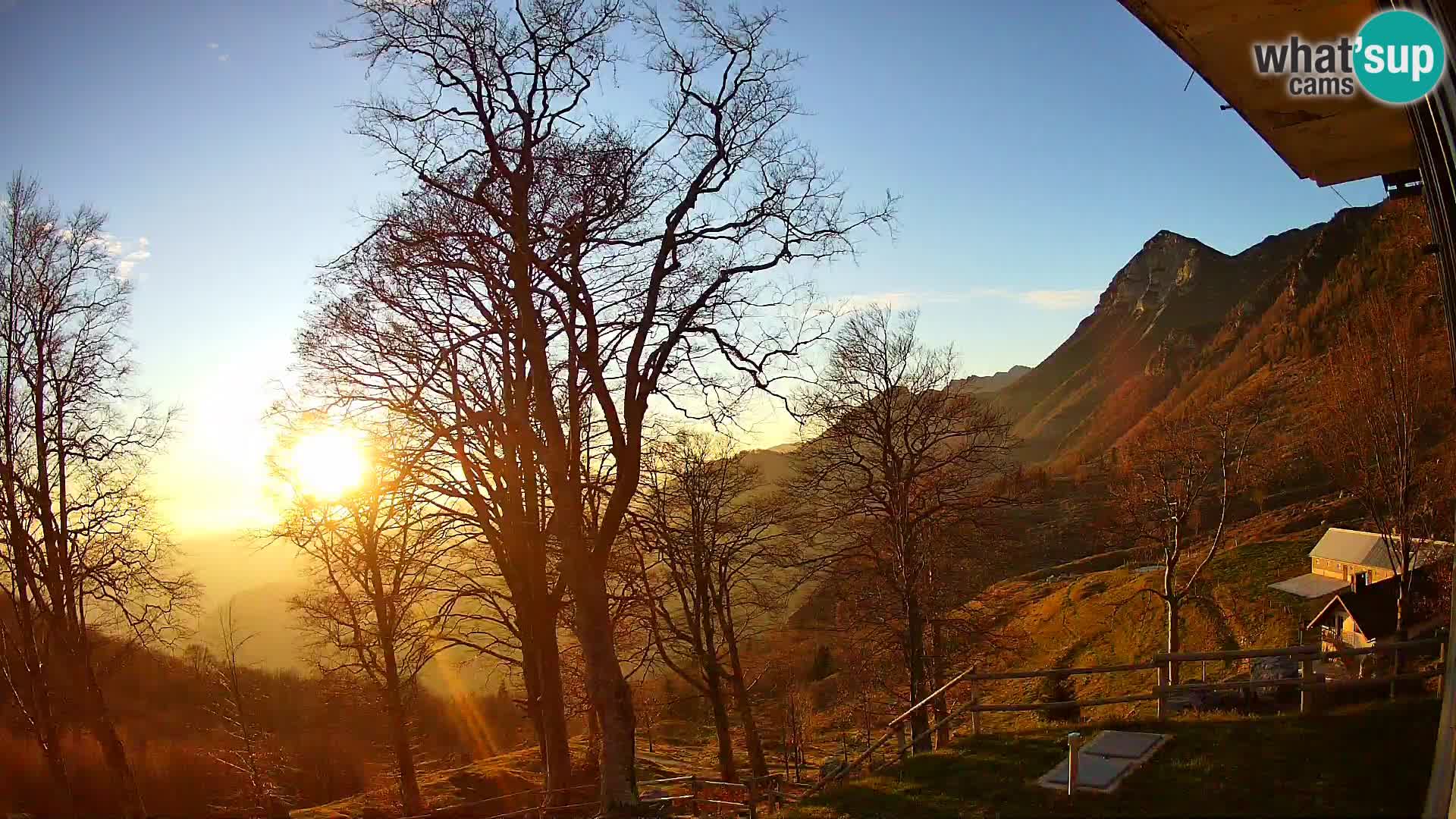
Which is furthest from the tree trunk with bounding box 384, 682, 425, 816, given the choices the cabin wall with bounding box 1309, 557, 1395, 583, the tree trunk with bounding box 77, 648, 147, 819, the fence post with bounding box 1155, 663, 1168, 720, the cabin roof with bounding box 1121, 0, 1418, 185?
the cabin wall with bounding box 1309, 557, 1395, 583

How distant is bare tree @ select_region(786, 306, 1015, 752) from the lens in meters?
19.3

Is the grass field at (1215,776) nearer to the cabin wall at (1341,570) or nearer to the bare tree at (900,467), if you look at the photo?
the bare tree at (900,467)

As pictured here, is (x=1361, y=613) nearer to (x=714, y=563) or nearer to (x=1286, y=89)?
(x=714, y=563)

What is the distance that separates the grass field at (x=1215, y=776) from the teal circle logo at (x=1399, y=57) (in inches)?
220

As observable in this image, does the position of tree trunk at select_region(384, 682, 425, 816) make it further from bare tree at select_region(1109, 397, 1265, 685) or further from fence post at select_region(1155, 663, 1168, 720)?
bare tree at select_region(1109, 397, 1265, 685)

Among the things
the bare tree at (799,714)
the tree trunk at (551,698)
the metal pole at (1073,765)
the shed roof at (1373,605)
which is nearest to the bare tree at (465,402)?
the tree trunk at (551,698)

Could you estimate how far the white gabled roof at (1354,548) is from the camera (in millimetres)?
32562

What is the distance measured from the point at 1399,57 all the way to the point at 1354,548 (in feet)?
124

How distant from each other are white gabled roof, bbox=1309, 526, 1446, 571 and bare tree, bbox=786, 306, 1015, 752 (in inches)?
889

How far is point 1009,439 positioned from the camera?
66.5ft

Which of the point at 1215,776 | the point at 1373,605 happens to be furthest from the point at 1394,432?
the point at 1215,776

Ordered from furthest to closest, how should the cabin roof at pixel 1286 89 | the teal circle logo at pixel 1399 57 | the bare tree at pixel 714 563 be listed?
the bare tree at pixel 714 563 < the cabin roof at pixel 1286 89 < the teal circle logo at pixel 1399 57

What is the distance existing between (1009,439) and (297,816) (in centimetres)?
2116

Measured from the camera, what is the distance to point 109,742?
13.8 meters
